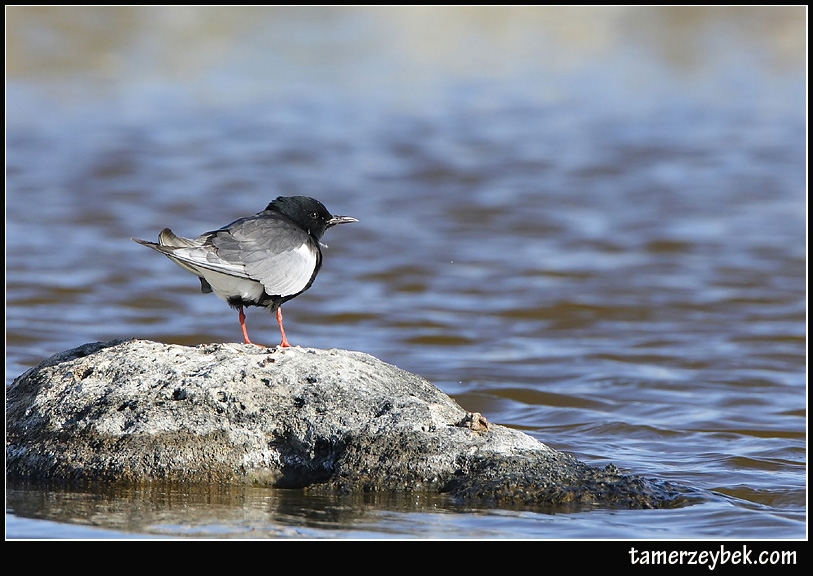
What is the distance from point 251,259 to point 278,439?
4.08 ft

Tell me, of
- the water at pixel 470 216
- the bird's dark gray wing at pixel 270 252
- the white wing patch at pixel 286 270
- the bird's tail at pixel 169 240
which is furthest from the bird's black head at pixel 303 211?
the water at pixel 470 216

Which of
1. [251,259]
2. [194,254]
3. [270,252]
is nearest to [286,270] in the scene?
[270,252]

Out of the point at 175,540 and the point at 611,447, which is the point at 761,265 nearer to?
the point at 611,447

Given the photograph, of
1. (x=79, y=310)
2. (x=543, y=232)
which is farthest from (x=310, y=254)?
(x=543, y=232)

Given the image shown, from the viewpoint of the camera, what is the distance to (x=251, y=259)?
642cm

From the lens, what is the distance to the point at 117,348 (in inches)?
238

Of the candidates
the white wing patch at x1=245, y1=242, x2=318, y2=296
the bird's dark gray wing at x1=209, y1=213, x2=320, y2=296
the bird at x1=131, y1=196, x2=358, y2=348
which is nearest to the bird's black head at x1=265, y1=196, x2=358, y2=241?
the bird at x1=131, y1=196, x2=358, y2=348

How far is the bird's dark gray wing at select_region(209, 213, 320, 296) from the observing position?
21.0 feet

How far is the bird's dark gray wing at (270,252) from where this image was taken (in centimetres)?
641

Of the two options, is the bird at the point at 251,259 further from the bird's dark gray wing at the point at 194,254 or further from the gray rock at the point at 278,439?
the gray rock at the point at 278,439

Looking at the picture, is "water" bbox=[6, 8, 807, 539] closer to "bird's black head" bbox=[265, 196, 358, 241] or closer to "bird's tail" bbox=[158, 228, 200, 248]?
"bird's tail" bbox=[158, 228, 200, 248]

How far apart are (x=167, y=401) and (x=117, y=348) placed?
580 millimetres

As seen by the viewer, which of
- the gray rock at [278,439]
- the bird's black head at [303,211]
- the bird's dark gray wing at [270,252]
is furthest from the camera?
the bird's black head at [303,211]

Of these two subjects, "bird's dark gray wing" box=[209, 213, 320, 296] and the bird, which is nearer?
the bird
